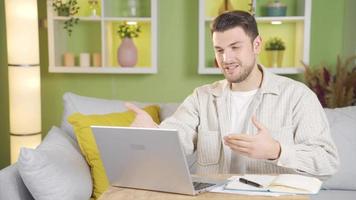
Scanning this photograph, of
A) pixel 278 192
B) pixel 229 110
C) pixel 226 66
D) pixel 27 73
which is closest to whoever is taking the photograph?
pixel 278 192

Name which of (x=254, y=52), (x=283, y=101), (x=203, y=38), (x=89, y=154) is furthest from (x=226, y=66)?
(x=203, y=38)

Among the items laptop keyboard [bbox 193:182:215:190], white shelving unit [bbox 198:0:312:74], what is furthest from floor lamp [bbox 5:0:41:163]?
laptop keyboard [bbox 193:182:215:190]

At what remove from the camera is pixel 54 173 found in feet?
5.98

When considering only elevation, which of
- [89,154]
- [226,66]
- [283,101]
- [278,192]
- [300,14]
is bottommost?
A: [89,154]

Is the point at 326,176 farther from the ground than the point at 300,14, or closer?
closer

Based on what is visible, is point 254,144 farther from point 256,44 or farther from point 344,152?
point 344,152

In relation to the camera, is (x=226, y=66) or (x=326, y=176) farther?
(x=226, y=66)

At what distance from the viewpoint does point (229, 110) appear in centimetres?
182

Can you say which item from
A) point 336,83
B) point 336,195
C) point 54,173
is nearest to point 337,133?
point 336,195

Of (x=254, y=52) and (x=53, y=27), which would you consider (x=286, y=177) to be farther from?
(x=53, y=27)

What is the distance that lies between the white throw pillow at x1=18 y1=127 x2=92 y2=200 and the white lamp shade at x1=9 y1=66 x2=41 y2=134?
1.01 metres

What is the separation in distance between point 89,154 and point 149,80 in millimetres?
1326

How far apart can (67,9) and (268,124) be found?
1924 mm

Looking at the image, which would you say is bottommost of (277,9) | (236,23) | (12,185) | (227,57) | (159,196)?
(12,185)
